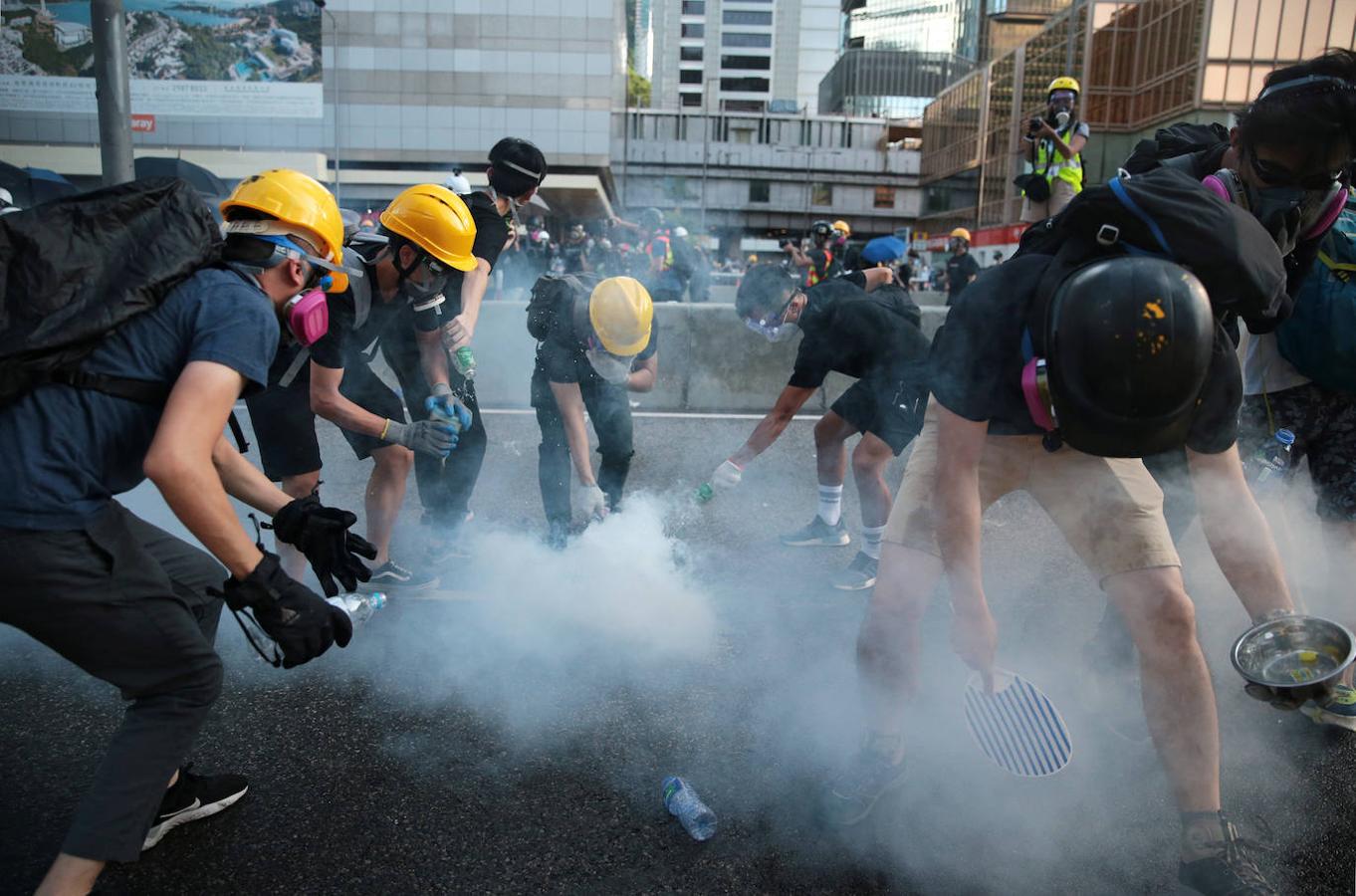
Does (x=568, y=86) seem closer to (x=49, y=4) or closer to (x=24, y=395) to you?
(x=49, y=4)

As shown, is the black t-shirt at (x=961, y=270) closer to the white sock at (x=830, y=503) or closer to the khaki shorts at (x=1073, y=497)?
the white sock at (x=830, y=503)

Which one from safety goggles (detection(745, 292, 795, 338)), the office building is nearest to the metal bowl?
safety goggles (detection(745, 292, 795, 338))

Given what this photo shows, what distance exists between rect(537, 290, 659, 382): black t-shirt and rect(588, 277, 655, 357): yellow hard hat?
0.52 feet

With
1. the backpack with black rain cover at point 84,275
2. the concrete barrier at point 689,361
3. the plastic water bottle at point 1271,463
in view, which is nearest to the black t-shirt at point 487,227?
the backpack with black rain cover at point 84,275

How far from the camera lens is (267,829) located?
7.50 ft

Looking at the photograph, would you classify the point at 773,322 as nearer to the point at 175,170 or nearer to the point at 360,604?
the point at 360,604

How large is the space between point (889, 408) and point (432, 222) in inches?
80.9

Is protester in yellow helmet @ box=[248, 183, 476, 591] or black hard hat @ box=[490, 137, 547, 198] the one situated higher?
black hard hat @ box=[490, 137, 547, 198]

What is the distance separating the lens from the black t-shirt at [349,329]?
3.33 meters

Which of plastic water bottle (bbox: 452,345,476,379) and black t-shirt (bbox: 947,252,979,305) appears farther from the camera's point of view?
black t-shirt (bbox: 947,252,979,305)

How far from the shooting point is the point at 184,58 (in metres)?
24.0

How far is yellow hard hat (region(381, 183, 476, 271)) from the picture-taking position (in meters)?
3.50

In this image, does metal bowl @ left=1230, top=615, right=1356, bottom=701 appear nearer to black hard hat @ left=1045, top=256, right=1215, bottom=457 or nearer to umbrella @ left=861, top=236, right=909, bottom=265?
black hard hat @ left=1045, top=256, right=1215, bottom=457

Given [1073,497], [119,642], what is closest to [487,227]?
[119,642]
